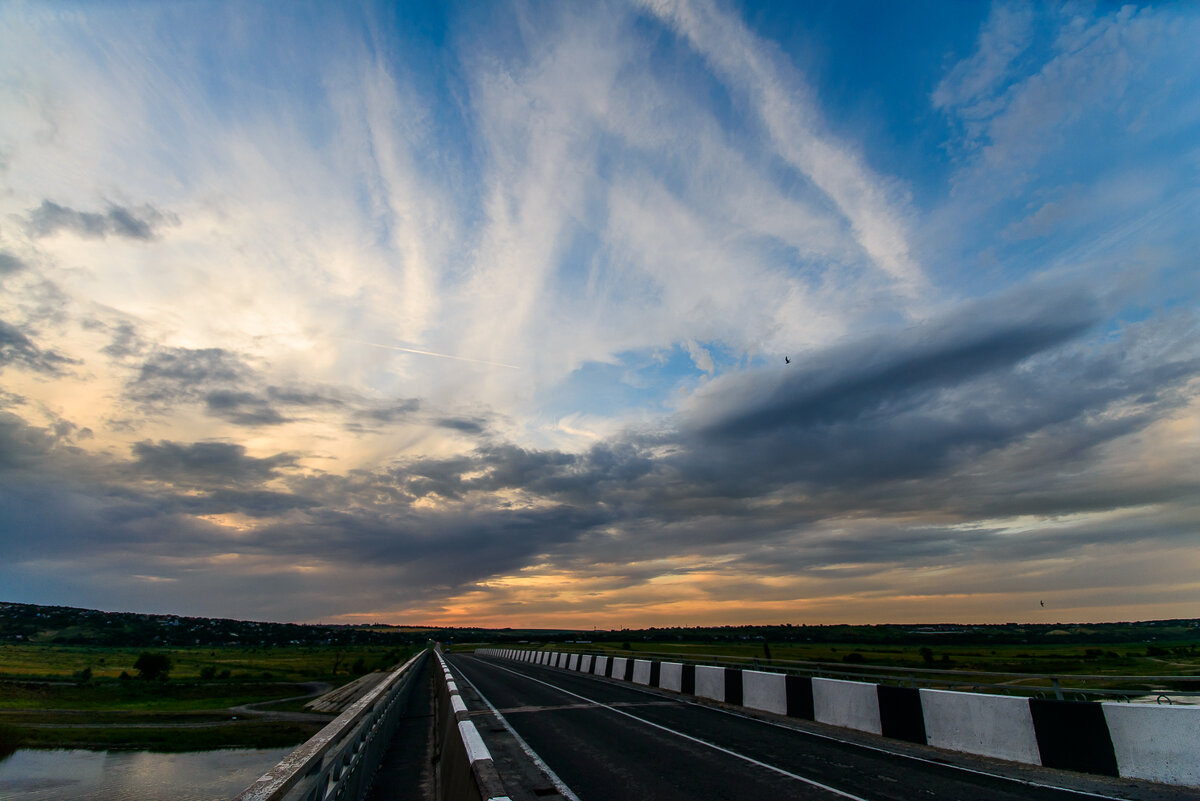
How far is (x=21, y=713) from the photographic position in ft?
173

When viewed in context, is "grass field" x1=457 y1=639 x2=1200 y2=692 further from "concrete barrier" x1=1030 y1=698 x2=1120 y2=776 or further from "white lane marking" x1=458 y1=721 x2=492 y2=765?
"white lane marking" x1=458 y1=721 x2=492 y2=765

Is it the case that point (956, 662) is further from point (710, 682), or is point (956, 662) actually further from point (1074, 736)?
Result: point (1074, 736)

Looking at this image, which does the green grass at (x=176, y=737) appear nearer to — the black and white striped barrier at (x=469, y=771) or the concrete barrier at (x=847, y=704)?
the concrete barrier at (x=847, y=704)

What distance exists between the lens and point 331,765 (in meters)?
5.15

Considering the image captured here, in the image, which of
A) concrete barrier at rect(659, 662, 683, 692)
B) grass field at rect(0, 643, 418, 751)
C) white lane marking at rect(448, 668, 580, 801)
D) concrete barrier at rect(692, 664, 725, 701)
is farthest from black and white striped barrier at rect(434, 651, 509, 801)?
grass field at rect(0, 643, 418, 751)

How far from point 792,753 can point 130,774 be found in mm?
41489

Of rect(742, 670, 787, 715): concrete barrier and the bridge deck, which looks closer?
the bridge deck

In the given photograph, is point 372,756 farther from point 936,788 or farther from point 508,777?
point 936,788

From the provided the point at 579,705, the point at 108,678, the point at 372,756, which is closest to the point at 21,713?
the point at 108,678

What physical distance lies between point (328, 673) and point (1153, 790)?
110 metres

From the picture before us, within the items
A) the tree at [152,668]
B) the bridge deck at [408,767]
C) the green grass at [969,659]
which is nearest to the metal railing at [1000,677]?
the bridge deck at [408,767]

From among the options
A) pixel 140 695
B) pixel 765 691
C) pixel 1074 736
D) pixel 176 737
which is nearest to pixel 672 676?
pixel 765 691

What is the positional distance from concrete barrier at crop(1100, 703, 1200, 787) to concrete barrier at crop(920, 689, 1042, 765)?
1.08 meters

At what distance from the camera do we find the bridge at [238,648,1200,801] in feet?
22.1
